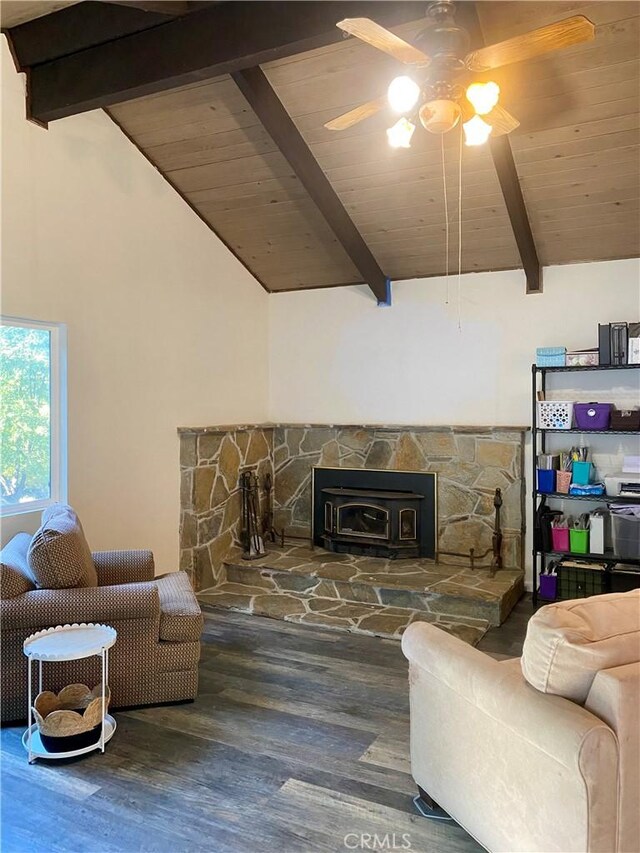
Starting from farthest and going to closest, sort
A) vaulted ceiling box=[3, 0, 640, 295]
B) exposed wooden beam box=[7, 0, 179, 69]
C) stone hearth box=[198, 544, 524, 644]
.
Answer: stone hearth box=[198, 544, 524, 644] → exposed wooden beam box=[7, 0, 179, 69] → vaulted ceiling box=[3, 0, 640, 295]

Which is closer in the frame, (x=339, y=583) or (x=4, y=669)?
(x=4, y=669)

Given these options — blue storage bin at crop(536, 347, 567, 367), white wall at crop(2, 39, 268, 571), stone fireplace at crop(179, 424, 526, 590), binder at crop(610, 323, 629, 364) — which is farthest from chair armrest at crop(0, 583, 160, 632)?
binder at crop(610, 323, 629, 364)

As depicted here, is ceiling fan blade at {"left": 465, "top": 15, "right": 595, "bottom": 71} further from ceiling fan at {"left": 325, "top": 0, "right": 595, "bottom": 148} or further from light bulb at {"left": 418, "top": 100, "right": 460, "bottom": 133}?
light bulb at {"left": 418, "top": 100, "right": 460, "bottom": 133}

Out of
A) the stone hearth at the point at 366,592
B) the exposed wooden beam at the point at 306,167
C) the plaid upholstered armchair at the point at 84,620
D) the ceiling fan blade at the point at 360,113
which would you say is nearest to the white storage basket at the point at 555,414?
the stone hearth at the point at 366,592

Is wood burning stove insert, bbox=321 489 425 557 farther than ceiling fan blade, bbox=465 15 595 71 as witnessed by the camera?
Yes

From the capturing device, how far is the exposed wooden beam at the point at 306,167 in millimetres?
3605

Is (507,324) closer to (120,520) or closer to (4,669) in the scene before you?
(120,520)

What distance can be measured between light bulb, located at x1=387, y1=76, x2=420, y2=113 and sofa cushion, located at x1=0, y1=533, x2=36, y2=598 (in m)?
2.74

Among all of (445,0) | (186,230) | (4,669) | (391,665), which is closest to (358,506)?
(391,665)

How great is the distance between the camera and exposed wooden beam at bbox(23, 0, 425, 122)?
2930 mm

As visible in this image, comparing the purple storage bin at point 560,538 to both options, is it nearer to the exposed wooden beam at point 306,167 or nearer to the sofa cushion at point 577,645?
the exposed wooden beam at point 306,167

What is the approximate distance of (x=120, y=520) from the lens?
4.29m

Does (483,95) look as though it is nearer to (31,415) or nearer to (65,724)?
(31,415)

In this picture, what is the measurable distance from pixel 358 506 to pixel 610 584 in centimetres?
209
